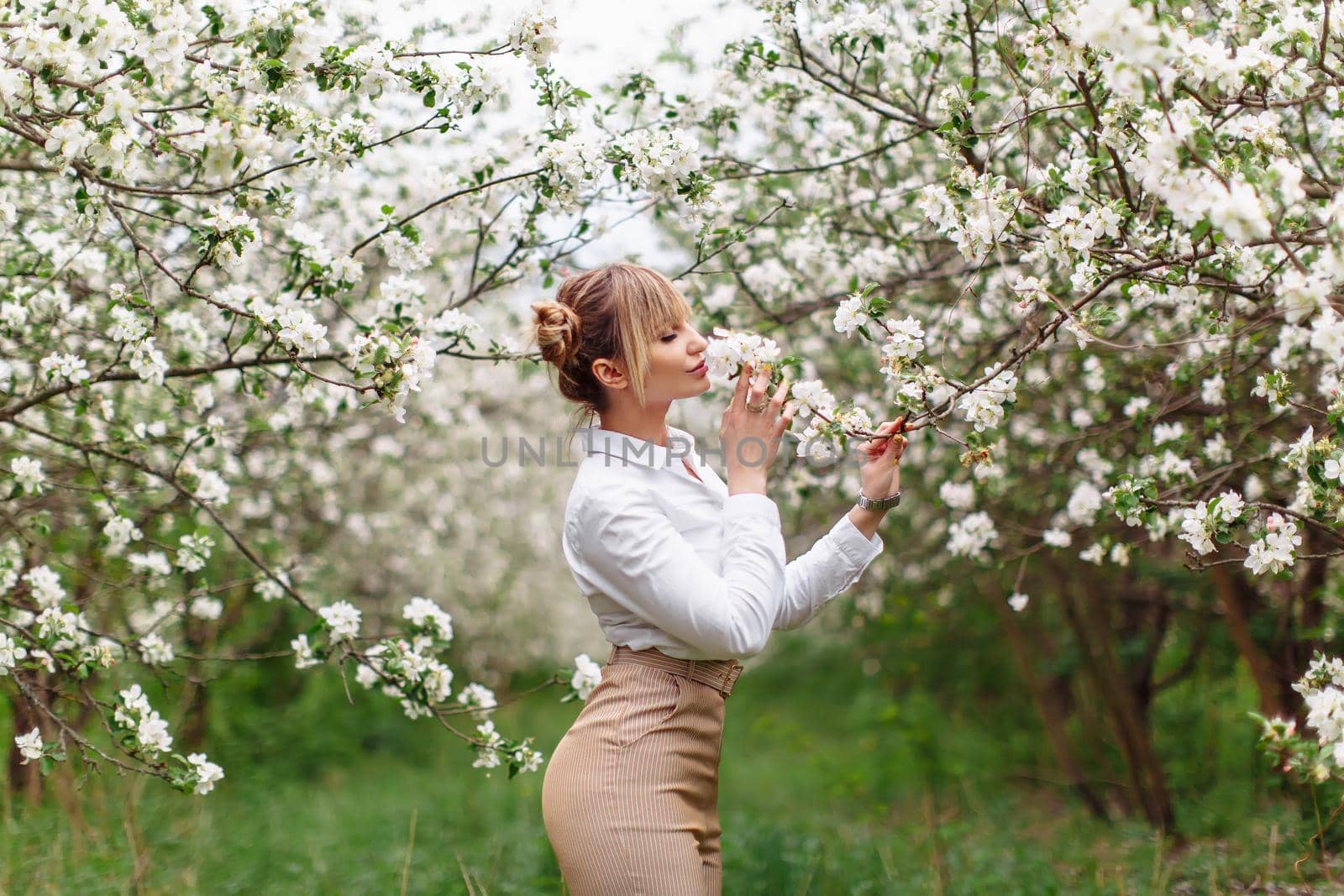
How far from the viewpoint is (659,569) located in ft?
6.20

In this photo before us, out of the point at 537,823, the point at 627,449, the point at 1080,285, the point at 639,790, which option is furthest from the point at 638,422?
the point at 537,823

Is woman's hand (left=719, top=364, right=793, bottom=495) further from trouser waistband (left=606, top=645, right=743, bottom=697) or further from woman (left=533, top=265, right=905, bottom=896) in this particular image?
trouser waistband (left=606, top=645, right=743, bottom=697)

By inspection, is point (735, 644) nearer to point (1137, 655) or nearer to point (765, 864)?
point (765, 864)

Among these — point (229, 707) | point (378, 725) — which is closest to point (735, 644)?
point (229, 707)

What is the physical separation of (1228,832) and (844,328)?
3710mm

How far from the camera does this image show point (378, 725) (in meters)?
9.09

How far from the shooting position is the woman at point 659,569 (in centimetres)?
191

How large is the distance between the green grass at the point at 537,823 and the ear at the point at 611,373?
1.77m

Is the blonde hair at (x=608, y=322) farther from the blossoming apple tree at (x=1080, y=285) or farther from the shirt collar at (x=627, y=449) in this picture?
the blossoming apple tree at (x=1080, y=285)

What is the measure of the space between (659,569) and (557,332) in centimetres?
52

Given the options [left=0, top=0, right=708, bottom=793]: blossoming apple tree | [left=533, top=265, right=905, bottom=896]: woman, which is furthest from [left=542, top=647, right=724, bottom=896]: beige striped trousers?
[left=0, top=0, right=708, bottom=793]: blossoming apple tree

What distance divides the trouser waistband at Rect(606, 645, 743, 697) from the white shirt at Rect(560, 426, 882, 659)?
19 mm

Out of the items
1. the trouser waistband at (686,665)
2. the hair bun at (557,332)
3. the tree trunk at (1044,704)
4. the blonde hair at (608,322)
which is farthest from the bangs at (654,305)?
the tree trunk at (1044,704)

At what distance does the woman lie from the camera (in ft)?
6.25
